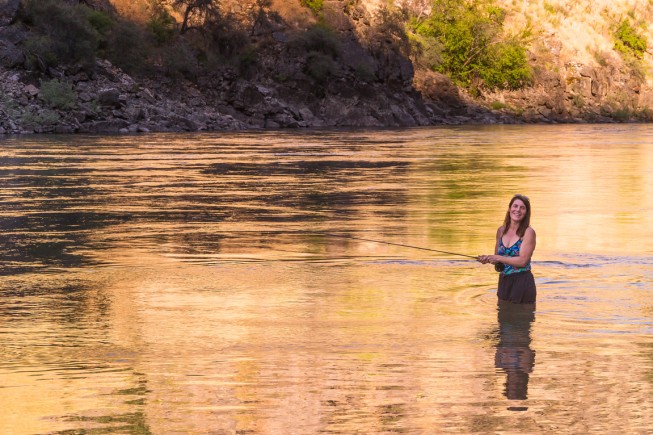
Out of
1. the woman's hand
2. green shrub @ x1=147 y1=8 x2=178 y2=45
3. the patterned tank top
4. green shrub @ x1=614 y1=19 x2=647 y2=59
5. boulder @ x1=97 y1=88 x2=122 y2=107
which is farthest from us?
green shrub @ x1=614 y1=19 x2=647 y2=59

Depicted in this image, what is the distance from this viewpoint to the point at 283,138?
52.1m

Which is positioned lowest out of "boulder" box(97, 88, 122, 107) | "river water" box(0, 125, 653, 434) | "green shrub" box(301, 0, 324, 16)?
"river water" box(0, 125, 653, 434)

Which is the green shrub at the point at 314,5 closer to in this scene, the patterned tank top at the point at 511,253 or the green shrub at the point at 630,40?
the green shrub at the point at 630,40

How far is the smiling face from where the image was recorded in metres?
10.8

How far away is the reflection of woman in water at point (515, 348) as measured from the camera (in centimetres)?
754

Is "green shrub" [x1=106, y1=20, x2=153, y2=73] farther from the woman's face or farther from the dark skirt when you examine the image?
the dark skirt

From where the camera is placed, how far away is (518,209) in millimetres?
10820

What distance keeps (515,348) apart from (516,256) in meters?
2.15

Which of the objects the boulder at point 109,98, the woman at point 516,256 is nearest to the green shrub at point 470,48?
the boulder at point 109,98

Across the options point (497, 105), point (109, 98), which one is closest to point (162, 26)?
point (109, 98)

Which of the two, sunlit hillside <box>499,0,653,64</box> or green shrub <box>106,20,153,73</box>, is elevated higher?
sunlit hillside <box>499,0,653,64</box>

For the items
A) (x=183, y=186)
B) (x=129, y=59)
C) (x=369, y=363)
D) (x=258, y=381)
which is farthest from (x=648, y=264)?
(x=129, y=59)

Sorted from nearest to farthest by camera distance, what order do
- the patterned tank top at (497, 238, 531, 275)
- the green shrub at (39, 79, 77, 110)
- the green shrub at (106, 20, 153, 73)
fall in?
the patterned tank top at (497, 238, 531, 275) < the green shrub at (39, 79, 77, 110) < the green shrub at (106, 20, 153, 73)

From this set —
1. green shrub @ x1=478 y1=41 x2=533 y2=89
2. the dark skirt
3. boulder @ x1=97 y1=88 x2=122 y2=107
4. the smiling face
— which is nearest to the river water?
the dark skirt
